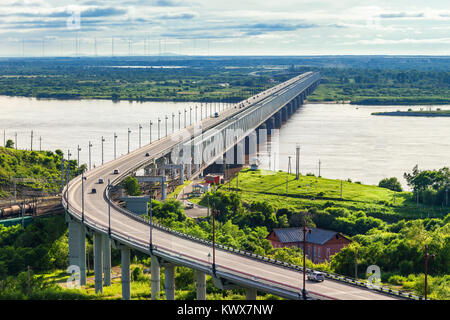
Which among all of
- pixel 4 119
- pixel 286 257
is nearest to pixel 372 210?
pixel 286 257

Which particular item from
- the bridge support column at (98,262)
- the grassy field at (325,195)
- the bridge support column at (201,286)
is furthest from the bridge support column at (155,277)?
the grassy field at (325,195)

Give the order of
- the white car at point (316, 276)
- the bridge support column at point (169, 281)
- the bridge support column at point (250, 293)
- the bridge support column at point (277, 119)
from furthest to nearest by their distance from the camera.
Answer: the bridge support column at point (277, 119) < the bridge support column at point (169, 281) < the bridge support column at point (250, 293) < the white car at point (316, 276)

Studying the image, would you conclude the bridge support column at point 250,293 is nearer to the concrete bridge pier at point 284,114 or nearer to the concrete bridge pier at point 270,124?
the concrete bridge pier at point 270,124

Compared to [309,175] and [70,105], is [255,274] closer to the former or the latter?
[309,175]

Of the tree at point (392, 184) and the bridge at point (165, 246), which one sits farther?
the tree at point (392, 184)

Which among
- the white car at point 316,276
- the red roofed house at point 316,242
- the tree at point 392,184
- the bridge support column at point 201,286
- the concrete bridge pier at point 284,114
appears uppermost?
the concrete bridge pier at point 284,114

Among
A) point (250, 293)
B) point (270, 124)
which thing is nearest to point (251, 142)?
point (270, 124)
